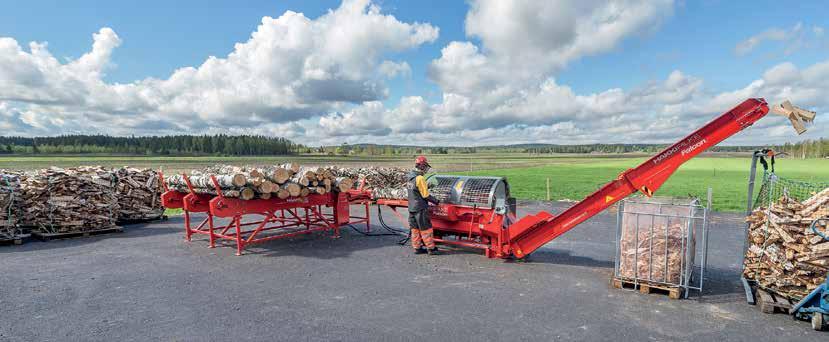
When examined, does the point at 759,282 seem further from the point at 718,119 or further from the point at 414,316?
the point at 414,316

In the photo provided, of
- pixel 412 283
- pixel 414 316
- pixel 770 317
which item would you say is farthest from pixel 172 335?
pixel 770 317

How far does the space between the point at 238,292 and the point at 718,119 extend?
7.57 m

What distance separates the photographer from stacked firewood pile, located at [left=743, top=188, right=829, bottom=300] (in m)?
4.89

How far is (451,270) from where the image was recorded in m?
7.14

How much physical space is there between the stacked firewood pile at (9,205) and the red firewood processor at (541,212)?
8715 mm

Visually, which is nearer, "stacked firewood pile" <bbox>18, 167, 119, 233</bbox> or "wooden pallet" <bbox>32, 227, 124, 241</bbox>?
"wooden pallet" <bbox>32, 227, 124, 241</bbox>

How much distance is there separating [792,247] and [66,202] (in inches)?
584

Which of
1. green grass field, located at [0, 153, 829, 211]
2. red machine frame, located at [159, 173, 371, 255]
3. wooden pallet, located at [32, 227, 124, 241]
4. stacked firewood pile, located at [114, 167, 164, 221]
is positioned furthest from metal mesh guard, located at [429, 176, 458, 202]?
stacked firewood pile, located at [114, 167, 164, 221]

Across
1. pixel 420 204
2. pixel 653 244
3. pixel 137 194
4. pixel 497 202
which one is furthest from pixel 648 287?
pixel 137 194

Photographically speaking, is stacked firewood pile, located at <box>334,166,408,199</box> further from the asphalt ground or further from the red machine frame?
the asphalt ground

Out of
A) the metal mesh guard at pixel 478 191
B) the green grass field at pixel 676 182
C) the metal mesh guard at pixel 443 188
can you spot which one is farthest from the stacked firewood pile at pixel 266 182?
the green grass field at pixel 676 182

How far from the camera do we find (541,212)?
7.14 meters

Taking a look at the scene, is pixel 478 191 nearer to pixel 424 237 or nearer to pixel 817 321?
pixel 424 237

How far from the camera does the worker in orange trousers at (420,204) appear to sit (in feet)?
25.5
